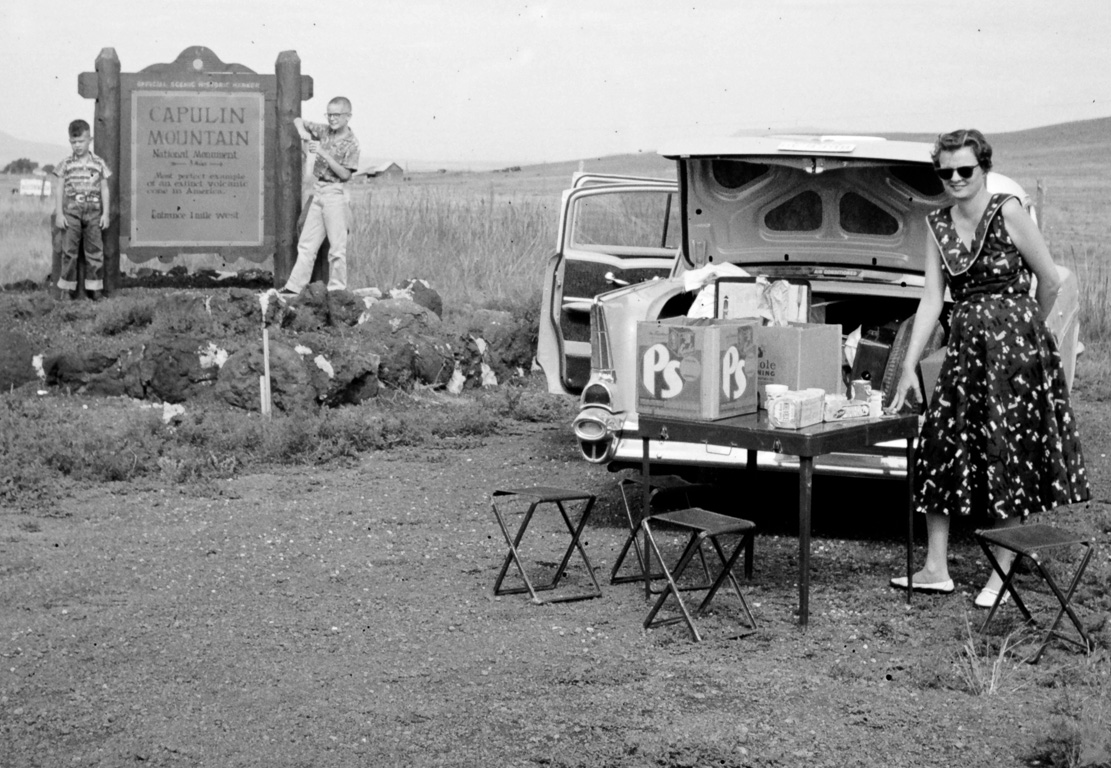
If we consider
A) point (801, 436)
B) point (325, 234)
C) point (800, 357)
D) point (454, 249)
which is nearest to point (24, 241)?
point (454, 249)

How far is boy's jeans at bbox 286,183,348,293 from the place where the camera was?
41.2 feet

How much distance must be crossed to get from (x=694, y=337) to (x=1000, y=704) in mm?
1757

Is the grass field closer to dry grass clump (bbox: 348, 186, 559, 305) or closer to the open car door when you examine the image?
dry grass clump (bbox: 348, 186, 559, 305)

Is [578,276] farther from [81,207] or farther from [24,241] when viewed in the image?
[24,241]

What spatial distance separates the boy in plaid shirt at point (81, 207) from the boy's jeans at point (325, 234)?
1.76 meters

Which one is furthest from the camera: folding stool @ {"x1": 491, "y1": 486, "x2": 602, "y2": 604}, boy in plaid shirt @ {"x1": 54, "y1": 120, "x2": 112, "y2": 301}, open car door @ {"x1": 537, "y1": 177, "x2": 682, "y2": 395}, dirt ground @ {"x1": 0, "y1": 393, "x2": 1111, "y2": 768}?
boy in plaid shirt @ {"x1": 54, "y1": 120, "x2": 112, "y2": 301}

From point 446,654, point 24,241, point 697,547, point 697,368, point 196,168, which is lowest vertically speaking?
point 446,654

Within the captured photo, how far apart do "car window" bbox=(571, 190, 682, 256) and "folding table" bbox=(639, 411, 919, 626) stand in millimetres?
3066

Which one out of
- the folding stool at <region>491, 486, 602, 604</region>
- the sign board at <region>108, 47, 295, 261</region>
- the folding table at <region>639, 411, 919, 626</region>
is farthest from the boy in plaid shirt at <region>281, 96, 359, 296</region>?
the folding table at <region>639, 411, 919, 626</region>

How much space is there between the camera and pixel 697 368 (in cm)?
547

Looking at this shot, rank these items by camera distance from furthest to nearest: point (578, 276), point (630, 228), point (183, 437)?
point (630, 228)
point (578, 276)
point (183, 437)

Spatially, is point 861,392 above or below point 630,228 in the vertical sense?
below

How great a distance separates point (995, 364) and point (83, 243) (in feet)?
31.2

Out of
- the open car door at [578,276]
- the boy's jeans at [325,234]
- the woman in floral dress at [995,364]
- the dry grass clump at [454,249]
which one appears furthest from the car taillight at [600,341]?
the dry grass clump at [454,249]
